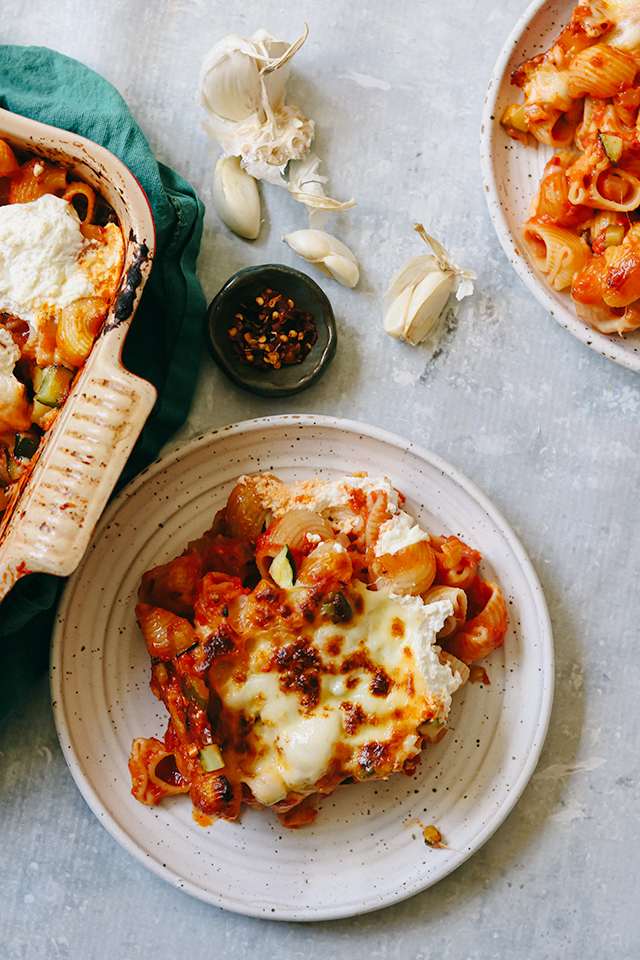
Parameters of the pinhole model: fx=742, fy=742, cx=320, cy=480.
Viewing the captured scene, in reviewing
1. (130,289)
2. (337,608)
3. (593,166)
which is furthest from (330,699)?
(593,166)

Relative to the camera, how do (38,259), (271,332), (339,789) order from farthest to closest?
(271,332)
(339,789)
(38,259)

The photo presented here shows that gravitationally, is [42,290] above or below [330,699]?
above

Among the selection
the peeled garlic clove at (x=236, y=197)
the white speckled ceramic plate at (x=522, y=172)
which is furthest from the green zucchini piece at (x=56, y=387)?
the white speckled ceramic plate at (x=522, y=172)

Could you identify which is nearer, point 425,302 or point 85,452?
point 85,452

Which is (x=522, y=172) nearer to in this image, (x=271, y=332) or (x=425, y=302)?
(x=425, y=302)

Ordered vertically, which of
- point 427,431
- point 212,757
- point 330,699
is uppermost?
point 427,431

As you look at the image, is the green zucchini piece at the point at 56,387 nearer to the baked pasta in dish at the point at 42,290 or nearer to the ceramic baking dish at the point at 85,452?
the baked pasta in dish at the point at 42,290

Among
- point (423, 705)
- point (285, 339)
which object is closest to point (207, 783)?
point (423, 705)
